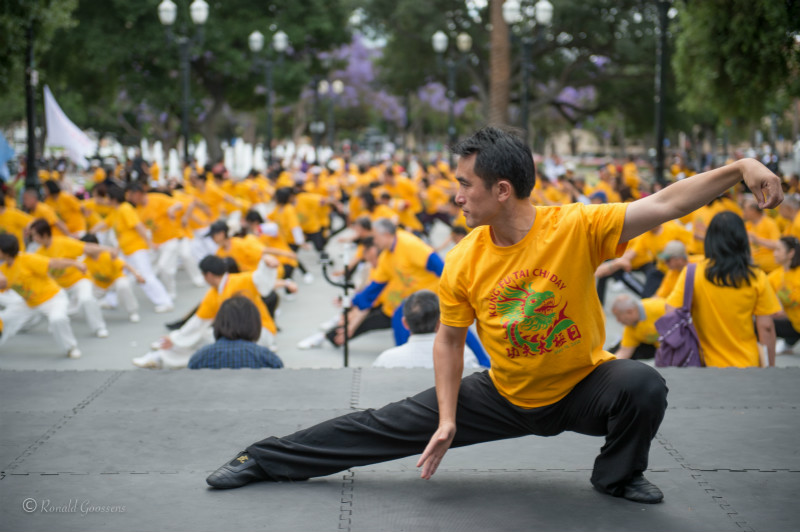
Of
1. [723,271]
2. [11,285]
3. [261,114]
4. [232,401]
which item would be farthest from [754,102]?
[261,114]

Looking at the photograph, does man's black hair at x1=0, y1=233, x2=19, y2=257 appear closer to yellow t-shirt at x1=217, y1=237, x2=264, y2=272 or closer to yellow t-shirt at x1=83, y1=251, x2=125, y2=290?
yellow t-shirt at x1=83, y1=251, x2=125, y2=290

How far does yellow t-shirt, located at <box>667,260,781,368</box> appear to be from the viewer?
6.24 meters

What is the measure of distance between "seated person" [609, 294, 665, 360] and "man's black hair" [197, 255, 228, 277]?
3.75 meters

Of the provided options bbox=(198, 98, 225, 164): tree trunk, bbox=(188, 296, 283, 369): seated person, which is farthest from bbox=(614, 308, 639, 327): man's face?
bbox=(198, 98, 225, 164): tree trunk

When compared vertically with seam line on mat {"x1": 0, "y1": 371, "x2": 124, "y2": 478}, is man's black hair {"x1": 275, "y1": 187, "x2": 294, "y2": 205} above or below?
above

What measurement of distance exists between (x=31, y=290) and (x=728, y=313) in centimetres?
661

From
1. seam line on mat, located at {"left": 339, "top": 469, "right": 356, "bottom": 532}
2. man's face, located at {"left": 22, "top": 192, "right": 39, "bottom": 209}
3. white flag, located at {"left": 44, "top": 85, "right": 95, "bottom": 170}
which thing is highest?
white flag, located at {"left": 44, "top": 85, "right": 95, "bottom": 170}

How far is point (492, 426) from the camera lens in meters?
3.72

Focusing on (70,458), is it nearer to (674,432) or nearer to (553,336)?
(553,336)

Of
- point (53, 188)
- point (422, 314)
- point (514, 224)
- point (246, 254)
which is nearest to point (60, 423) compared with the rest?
point (514, 224)

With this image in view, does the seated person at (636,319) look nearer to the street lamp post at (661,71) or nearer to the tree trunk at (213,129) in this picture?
the street lamp post at (661,71)

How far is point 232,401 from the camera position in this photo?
512cm

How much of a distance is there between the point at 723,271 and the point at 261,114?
52837 millimetres

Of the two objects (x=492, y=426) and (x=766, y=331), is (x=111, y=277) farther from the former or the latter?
(x=492, y=426)
